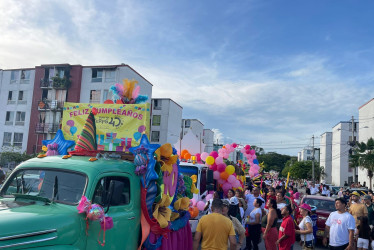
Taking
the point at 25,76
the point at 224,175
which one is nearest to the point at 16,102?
the point at 25,76

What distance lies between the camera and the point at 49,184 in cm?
436

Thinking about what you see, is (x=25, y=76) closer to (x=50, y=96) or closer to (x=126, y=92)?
(x=50, y=96)

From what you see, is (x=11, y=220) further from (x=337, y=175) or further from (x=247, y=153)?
(x=337, y=175)

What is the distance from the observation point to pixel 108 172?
4.48 m

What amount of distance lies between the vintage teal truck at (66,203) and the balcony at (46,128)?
36025 mm

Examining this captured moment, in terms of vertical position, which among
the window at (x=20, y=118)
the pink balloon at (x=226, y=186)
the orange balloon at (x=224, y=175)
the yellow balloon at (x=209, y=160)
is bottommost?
the pink balloon at (x=226, y=186)

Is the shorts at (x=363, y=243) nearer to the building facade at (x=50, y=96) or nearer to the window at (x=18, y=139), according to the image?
the building facade at (x=50, y=96)

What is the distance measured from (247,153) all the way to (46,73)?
29.8 m

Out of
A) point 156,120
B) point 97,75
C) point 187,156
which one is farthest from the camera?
point 156,120

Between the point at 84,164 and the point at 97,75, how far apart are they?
35306 mm

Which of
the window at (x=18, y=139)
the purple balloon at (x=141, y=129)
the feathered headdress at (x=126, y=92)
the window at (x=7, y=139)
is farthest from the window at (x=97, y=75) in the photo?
the purple balloon at (x=141, y=129)

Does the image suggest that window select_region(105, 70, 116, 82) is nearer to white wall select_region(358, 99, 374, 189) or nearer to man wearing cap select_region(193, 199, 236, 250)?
white wall select_region(358, 99, 374, 189)

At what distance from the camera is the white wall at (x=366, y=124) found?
43875 millimetres

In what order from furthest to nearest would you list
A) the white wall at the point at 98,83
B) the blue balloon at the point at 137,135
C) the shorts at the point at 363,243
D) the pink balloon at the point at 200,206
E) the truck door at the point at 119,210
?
the white wall at the point at 98,83, the pink balloon at the point at 200,206, the shorts at the point at 363,243, the blue balloon at the point at 137,135, the truck door at the point at 119,210
